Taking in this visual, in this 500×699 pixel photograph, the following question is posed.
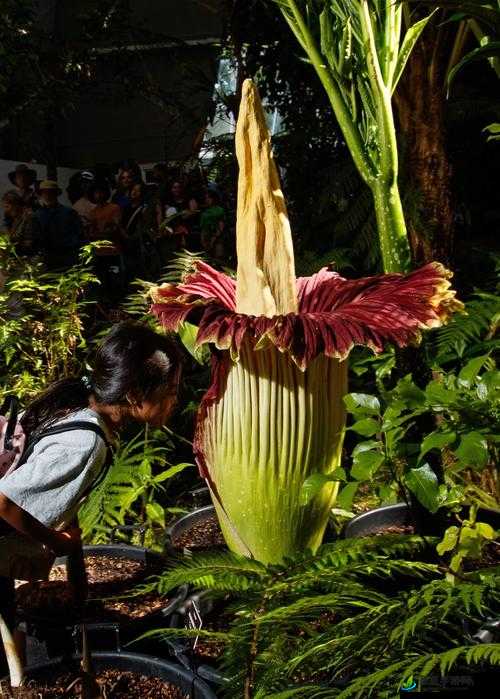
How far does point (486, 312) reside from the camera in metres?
1.69

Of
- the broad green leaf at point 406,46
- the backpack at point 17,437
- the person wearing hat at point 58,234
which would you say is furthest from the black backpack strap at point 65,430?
the person wearing hat at point 58,234

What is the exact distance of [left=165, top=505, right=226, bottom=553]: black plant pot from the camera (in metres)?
1.74

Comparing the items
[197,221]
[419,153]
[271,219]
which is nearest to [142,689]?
[271,219]

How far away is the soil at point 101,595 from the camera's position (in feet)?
5.30

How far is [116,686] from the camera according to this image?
1.23m

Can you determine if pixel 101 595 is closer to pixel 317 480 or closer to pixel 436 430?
pixel 317 480

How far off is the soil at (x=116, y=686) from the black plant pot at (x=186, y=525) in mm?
428

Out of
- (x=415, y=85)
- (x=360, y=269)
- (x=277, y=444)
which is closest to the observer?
(x=277, y=444)

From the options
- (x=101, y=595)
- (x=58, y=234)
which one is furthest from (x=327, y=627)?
(x=58, y=234)

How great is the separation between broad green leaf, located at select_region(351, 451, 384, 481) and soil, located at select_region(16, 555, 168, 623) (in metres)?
0.60

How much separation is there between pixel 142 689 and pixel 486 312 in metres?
1.01

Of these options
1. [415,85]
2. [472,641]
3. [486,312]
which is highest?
[415,85]

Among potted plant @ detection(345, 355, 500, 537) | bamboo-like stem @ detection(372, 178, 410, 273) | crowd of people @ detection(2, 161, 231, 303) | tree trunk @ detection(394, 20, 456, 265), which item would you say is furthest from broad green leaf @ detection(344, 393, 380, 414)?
crowd of people @ detection(2, 161, 231, 303)

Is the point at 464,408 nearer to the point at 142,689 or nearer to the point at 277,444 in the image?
the point at 277,444
